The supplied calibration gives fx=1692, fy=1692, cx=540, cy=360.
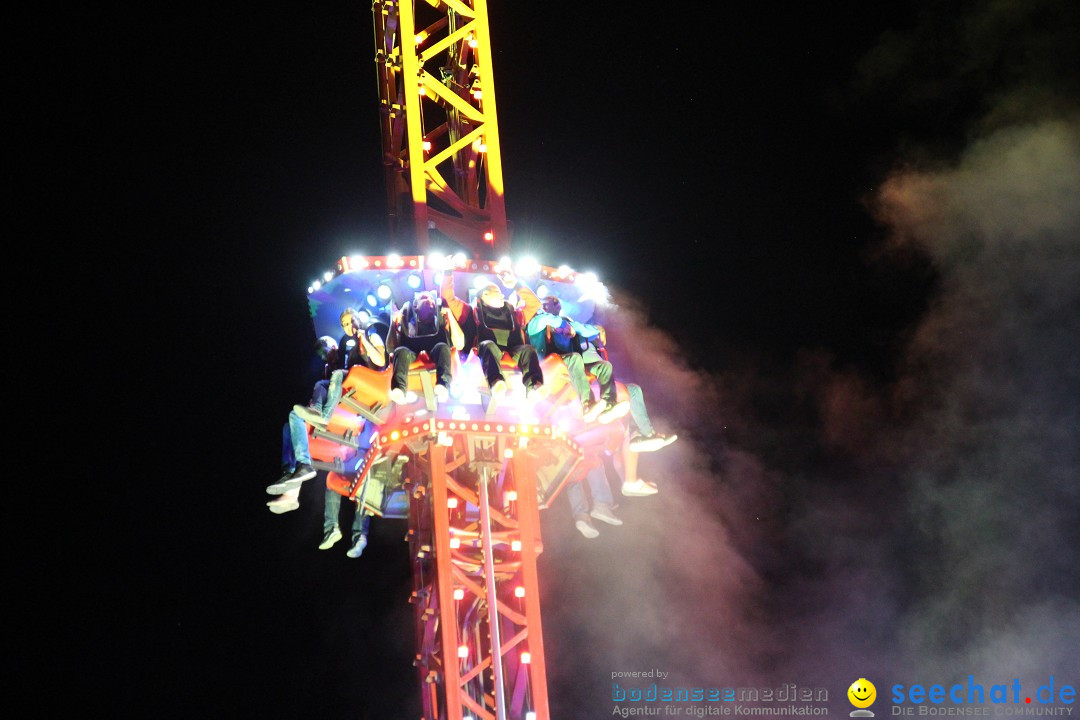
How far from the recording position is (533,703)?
15.3 meters

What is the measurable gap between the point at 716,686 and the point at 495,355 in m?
6.07

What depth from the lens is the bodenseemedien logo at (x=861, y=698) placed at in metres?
18.9

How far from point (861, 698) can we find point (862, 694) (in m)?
0.07

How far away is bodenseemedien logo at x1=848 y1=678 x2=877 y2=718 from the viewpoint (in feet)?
61.9

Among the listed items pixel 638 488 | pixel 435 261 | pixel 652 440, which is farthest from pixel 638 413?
pixel 435 261

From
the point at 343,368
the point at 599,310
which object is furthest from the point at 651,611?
the point at 343,368

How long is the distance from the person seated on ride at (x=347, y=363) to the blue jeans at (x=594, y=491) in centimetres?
263

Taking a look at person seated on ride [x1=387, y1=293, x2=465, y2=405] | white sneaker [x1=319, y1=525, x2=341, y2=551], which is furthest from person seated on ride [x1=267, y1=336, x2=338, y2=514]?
person seated on ride [x1=387, y1=293, x2=465, y2=405]

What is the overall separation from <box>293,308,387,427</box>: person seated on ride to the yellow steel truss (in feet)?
5.09

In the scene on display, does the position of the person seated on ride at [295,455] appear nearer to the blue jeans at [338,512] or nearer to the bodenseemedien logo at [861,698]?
the blue jeans at [338,512]

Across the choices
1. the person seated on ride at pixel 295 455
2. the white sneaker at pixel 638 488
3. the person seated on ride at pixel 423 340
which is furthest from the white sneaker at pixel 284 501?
the white sneaker at pixel 638 488

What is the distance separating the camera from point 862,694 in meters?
19.0

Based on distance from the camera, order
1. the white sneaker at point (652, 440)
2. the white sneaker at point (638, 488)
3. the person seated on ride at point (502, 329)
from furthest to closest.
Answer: the white sneaker at point (638, 488) < the white sneaker at point (652, 440) < the person seated on ride at point (502, 329)

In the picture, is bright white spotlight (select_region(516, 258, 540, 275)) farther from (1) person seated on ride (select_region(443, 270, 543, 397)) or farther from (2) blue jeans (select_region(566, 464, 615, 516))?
(2) blue jeans (select_region(566, 464, 615, 516))
